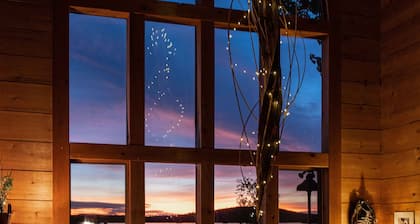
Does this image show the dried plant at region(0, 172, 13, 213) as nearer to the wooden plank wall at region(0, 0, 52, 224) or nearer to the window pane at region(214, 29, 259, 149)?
the wooden plank wall at region(0, 0, 52, 224)

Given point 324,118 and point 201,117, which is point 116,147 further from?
point 324,118

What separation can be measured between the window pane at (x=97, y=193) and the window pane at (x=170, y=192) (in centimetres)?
24

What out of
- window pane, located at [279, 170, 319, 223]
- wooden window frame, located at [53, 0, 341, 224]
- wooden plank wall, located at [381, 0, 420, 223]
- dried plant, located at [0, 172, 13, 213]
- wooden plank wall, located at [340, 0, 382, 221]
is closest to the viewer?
dried plant, located at [0, 172, 13, 213]

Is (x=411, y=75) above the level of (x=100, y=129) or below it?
above

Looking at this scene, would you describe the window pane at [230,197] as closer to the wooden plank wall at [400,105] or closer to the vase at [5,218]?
the wooden plank wall at [400,105]

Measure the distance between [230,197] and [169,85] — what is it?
1180mm

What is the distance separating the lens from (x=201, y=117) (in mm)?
4863

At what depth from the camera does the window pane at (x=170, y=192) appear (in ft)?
15.6

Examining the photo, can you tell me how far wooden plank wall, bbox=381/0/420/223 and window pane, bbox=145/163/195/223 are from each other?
1979mm

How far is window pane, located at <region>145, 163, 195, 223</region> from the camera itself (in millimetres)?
4754

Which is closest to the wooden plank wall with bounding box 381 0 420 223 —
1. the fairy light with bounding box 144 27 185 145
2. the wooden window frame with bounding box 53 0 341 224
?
the wooden window frame with bounding box 53 0 341 224

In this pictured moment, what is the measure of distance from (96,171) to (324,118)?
2260 mm

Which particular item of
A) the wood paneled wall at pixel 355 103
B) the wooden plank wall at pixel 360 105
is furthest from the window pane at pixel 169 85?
the wooden plank wall at pixel 360 105

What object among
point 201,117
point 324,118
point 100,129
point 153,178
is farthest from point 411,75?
point 100,129
